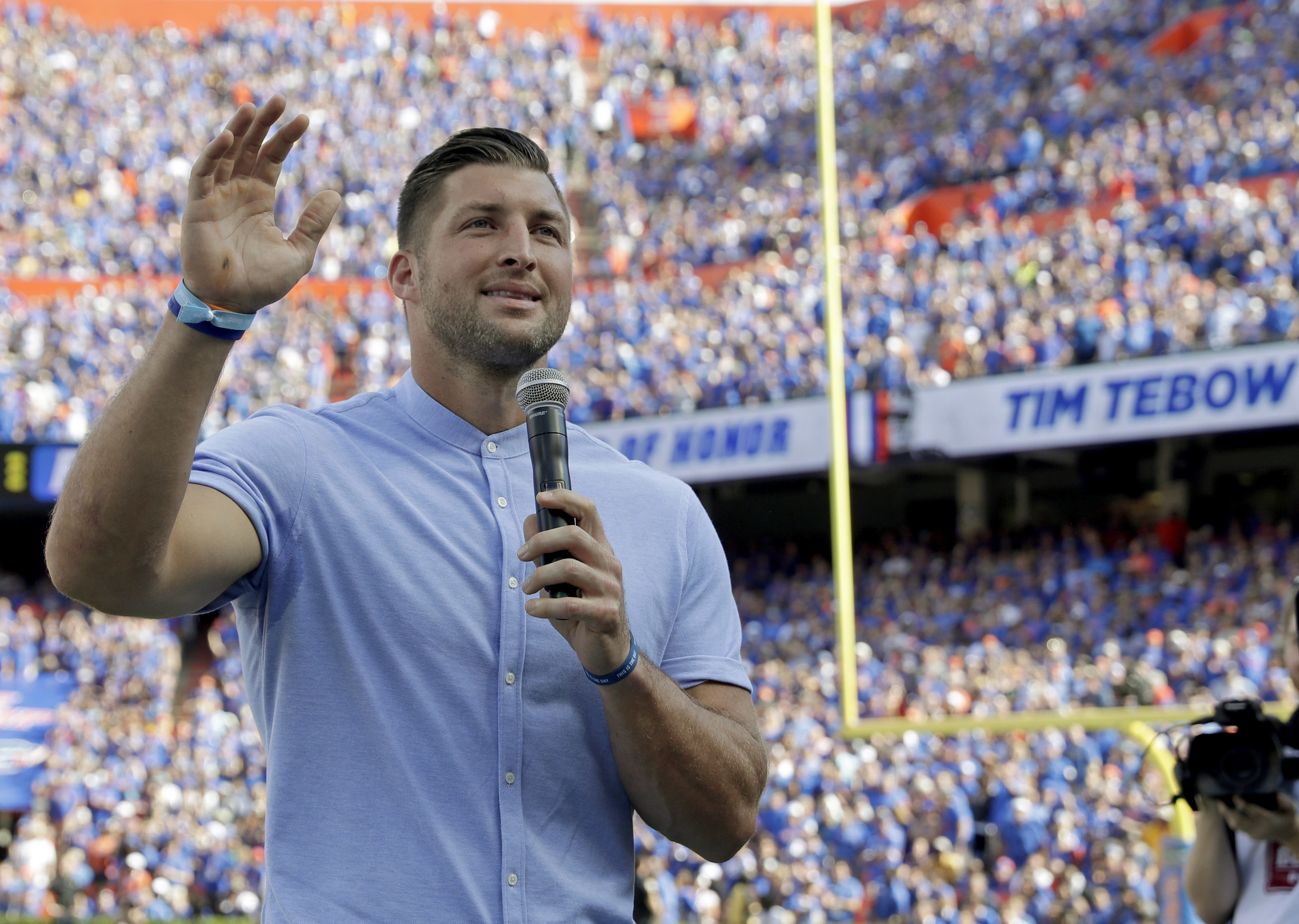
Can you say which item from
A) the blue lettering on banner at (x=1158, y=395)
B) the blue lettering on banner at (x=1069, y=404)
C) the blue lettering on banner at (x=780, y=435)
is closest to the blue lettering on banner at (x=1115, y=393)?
the blue lettering on banner at (x=1158, y=395)

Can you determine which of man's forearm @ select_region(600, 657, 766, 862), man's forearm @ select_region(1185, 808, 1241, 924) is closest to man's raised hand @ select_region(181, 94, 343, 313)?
man's forearm @ select_region(600, 657, 766, 862)

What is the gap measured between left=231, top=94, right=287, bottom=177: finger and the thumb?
66 millimetres

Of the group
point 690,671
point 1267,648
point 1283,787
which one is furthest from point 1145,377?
point 690,671

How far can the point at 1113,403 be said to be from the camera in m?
13.7

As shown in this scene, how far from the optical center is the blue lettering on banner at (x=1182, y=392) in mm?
13219

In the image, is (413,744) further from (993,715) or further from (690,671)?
(993,715)

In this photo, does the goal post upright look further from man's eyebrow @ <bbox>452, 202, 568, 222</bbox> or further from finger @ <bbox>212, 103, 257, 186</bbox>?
finger @ <bbox>212, 103, 257, 186</bbox>

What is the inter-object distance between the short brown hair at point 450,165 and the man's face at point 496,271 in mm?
12

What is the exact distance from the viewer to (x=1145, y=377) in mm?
13422

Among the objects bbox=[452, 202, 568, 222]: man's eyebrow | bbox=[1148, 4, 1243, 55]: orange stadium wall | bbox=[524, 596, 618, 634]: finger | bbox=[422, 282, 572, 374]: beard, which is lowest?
bbox=[524, 596, 618, 634]: finger

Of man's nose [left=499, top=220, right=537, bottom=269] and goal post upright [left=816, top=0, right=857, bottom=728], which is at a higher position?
goal post upright [left=816, top=0, right=857, bottom=728]

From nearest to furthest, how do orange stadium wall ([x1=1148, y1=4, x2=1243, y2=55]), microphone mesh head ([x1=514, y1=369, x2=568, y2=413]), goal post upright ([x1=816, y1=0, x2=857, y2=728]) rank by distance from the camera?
microphone mesh head ([x1=514, y1=369, x2=568, y2=413])
goal post upright ([x1=816, y1=0, x2=857, y2=728])
orange stadium wall ([x1=1148, y1=4, x2=1243, y2=55])

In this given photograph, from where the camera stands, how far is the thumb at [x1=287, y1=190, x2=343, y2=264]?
1381 mm

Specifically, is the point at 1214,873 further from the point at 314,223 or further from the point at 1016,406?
the point at 1016,406
